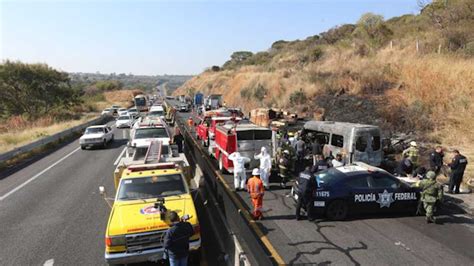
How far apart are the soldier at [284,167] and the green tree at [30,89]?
1817 inches

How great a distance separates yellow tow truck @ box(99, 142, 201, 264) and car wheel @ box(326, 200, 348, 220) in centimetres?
431

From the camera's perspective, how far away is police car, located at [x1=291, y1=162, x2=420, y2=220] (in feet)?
34.3

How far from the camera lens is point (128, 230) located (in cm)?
700

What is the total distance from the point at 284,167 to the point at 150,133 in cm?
757

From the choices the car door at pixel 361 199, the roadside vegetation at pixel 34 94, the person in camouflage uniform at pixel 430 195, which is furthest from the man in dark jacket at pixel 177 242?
the roadside vegetation at pixel 34 94

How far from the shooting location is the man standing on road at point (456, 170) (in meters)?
12.1

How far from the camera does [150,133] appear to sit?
18281 millimetres

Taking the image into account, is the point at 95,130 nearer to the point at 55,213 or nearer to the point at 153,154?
the point at 153,154

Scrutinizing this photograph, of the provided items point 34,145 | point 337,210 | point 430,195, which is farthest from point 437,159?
point 34,145

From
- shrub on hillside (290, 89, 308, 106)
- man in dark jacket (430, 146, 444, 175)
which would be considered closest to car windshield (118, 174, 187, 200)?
man in dark jacket (430, 146, 444, 175)

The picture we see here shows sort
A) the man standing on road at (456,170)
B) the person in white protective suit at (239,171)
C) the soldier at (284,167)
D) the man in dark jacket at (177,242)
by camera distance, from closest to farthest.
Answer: the man in dark jacket at (177,242)
the man standing on road at (456,170)
the person in white protective suit at (239,171)
the soldier at (284,167)

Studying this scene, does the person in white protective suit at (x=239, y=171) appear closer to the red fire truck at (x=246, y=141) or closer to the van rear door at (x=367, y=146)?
the red fire truck at (x=246, y=141)

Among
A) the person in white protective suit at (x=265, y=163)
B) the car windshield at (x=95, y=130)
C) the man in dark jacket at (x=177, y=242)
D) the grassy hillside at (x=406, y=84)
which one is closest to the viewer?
the man in dark jacket at (x=177, y=242)

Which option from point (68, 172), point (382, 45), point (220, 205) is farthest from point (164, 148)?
point (382, 45)
